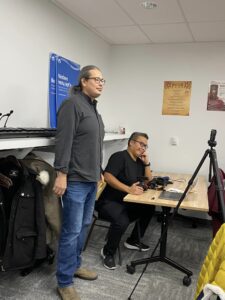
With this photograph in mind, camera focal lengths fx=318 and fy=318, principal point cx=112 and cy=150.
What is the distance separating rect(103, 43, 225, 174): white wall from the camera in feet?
12.9

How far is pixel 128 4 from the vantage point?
8.96 feet

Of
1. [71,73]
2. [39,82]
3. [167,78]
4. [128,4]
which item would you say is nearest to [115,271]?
[39,82]

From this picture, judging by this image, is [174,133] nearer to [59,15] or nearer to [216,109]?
[216,109]

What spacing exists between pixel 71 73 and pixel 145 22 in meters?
0.90

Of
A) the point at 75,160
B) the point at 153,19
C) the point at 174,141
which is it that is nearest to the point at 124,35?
the point at 153,19

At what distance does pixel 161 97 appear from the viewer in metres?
4.14

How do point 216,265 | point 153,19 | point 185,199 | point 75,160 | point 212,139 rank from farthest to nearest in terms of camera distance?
point 153,19 → point 185,199 → point 212,139 → point 75,160 → point 216,265

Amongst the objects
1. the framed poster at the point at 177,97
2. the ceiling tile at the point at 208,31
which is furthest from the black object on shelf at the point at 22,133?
the framed poster at the point at 177,97

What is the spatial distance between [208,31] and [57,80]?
1.72 m

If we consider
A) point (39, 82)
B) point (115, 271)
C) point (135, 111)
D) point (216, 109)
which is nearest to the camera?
point (115, 271)

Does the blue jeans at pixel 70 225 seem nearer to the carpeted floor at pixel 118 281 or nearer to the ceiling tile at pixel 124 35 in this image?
the carpeted floor at pixel 118 281

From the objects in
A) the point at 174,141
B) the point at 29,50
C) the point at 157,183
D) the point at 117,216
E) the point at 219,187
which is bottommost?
the point at 117,216

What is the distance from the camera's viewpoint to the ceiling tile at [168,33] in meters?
3.33

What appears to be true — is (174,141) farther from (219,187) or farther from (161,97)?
(219,187)
